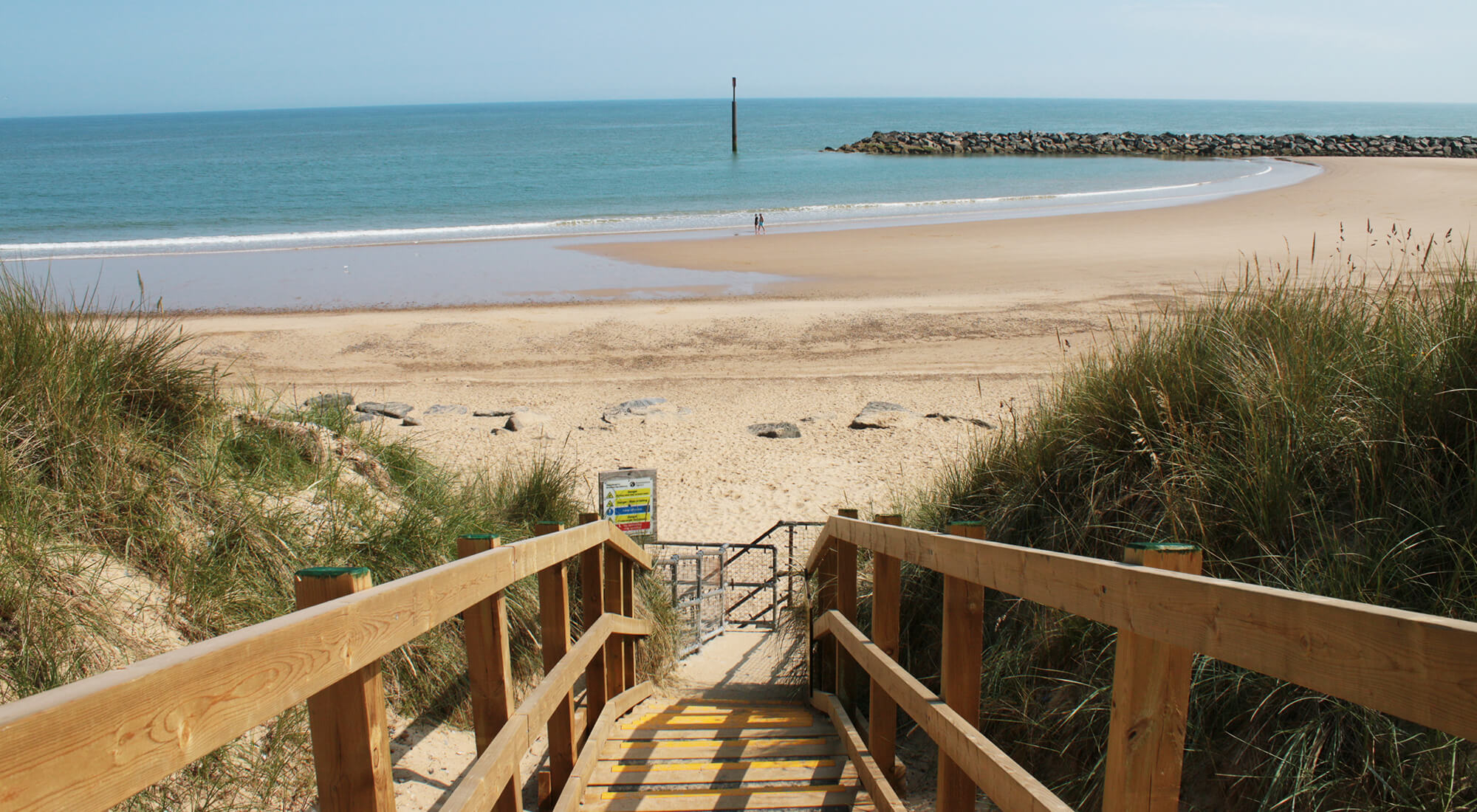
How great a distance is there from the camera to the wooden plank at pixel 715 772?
3918 millimetres

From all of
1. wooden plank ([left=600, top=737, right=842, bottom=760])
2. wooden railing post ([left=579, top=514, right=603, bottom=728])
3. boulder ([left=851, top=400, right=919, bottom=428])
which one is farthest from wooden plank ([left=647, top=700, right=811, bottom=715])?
boulder ([left=851, top=400, right=919, bottom=428])

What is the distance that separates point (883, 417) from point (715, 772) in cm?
850

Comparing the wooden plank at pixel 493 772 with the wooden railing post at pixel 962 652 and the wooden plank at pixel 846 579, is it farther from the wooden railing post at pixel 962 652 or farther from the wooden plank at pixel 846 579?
the wooden plank at pixel 846 579

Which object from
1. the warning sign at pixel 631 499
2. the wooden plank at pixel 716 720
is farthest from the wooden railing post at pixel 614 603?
the warning sign at pixel 631 499

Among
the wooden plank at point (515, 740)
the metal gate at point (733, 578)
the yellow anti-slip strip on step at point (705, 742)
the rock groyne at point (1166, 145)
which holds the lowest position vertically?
the metal gate at point (733, 578)

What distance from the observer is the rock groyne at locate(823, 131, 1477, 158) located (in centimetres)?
6969

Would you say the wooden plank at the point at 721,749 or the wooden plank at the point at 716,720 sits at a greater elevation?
the wooden plank at the point at 721,749

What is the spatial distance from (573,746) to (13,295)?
13.6ft

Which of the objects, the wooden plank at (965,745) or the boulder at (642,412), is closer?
the wooden plank at (965,745)

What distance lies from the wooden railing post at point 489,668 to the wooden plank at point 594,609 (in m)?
1.44

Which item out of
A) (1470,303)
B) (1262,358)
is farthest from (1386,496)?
(1262,358)

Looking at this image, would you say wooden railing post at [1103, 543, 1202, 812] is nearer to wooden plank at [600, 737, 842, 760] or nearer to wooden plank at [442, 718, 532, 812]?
wooden plank at [442, 718, 532, 812]

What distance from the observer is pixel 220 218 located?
40.6 metres

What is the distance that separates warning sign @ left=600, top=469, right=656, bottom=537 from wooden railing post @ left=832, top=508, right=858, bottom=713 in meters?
2.80
